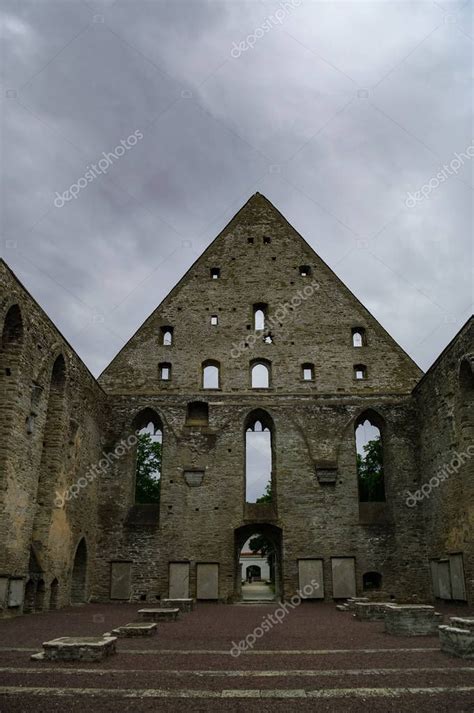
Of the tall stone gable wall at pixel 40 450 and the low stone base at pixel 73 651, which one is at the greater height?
the tall stone gable wall at pixel 40 450

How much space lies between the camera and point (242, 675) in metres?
6.81

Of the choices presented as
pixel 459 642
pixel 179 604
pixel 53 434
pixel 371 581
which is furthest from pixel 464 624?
pixel 371 581

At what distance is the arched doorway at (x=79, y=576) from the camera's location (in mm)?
18672

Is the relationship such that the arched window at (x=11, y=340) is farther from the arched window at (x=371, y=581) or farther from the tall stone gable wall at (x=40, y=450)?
the arched window at (x=371, y=581)

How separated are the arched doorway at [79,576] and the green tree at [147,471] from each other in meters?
Result: 13.8

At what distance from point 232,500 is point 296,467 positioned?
7.81 feet

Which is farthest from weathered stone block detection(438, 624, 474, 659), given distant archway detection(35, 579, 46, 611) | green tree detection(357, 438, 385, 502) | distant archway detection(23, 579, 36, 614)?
green tree detection(357, 438, 385, 502)

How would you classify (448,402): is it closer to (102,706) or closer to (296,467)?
(296,467)

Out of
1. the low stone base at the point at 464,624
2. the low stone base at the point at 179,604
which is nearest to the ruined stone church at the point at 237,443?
the low stone base at the point at 179,604

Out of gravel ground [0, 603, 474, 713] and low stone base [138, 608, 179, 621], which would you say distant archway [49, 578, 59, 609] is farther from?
gravel ground [0, 603, 474, 713]

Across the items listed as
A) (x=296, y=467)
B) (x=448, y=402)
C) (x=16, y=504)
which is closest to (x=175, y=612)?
(x=16, y=504)

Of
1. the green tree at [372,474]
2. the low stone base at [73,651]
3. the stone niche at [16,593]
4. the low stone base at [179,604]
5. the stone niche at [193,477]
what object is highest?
the green tree at [372,474]

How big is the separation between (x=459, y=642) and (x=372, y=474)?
23424 millimetres

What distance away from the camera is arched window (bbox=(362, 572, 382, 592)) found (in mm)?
19531
